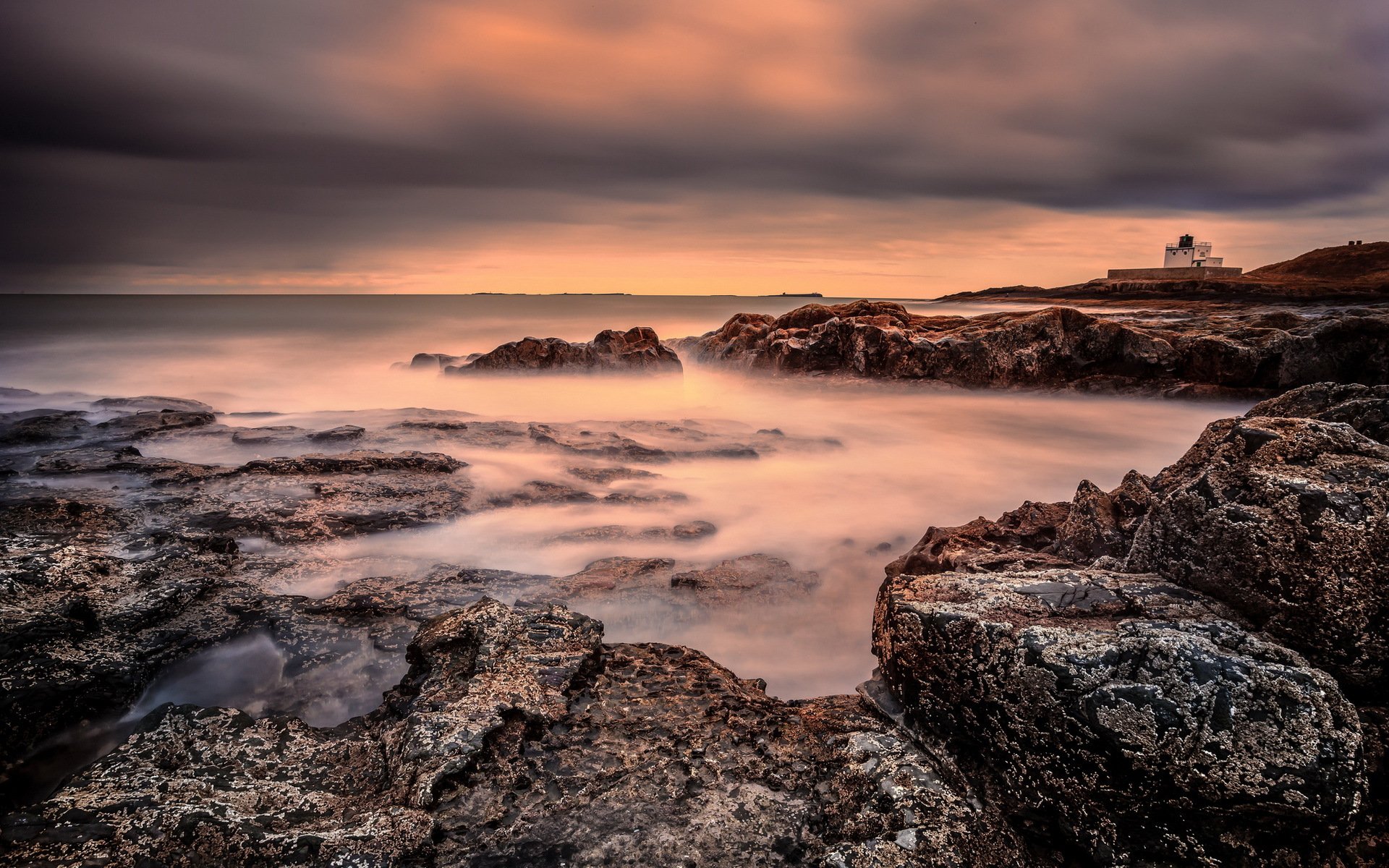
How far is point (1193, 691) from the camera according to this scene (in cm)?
211

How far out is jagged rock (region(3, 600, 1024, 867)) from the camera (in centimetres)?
211

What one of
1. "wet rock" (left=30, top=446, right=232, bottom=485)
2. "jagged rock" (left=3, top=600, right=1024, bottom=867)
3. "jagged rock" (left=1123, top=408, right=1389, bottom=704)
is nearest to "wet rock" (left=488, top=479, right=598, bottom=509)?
"wet rock" (left=30, top=446, right=232, bottom=485)

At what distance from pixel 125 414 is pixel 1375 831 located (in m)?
15.0

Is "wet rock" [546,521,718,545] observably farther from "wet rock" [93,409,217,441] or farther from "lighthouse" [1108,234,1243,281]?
"lighthouse" [1108,234,1243,281]

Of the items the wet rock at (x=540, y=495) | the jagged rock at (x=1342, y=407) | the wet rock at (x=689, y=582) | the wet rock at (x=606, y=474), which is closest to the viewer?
the jagged rock at (x=1342, y=407)

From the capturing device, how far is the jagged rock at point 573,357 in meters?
17.9

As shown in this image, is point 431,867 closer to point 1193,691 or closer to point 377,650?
point 377,650

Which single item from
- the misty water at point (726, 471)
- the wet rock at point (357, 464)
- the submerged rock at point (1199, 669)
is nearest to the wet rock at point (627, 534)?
the misty water at point (726, 471)

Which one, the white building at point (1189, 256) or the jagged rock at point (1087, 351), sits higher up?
the white building at point (1189, 256)

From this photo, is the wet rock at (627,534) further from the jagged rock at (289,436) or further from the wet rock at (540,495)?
the jagged rock at (289,436)

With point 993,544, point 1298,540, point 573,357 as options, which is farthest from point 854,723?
point 573,357

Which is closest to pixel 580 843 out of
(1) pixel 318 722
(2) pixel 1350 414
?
(1) pixel 318 722

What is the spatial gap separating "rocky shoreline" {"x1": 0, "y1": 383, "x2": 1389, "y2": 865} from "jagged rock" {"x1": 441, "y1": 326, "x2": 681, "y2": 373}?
1430 cm

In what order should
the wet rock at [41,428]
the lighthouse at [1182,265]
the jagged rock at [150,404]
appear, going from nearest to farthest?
the wet rock at [41,428] < the jagged rock at [150,404] < the lighthouse at [1182,265]
